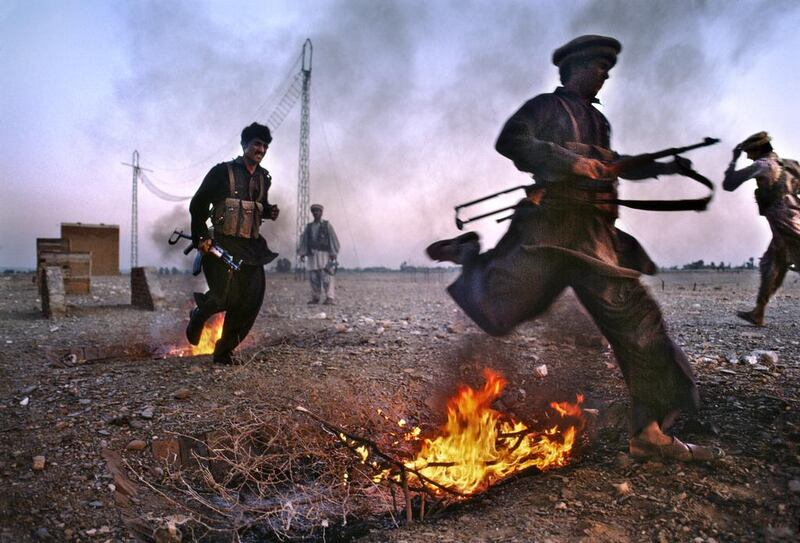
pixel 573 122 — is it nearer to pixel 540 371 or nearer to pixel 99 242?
pixel 540 371

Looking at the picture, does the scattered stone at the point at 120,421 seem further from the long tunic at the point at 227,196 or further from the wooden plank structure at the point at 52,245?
the wooden plank structure at the point at 52,245

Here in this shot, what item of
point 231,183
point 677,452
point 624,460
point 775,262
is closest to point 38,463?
point 231,183

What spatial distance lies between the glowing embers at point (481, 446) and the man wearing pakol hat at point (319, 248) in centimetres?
755

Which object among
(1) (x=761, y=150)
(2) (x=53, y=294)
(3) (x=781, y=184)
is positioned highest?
(1) (x=761, y=150)

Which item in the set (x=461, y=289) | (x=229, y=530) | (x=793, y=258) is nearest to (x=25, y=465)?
(x=229, y=530)

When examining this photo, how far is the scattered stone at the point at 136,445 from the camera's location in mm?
2969

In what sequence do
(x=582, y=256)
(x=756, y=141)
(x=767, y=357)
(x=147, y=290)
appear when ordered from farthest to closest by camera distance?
(x=147, y=290) < (x=756, y=141) < (x=767, y=357) < (x=582, y=256)

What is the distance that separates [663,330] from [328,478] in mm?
2017

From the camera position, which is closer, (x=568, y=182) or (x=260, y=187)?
(x=568, y=182)

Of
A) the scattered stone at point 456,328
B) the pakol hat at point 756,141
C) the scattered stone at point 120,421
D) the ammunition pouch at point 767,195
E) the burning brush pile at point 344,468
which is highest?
the pakol hat at point 756,141

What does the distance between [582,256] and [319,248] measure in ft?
29.5

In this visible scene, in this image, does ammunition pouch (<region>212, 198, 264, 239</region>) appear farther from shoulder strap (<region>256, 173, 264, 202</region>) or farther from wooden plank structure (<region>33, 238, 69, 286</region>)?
wooden plank structure (<region>33, 238, 69, 286</region>)

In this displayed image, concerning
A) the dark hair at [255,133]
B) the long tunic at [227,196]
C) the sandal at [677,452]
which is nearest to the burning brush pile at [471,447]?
the sandal at [677,452]

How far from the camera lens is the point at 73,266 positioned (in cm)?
1013
